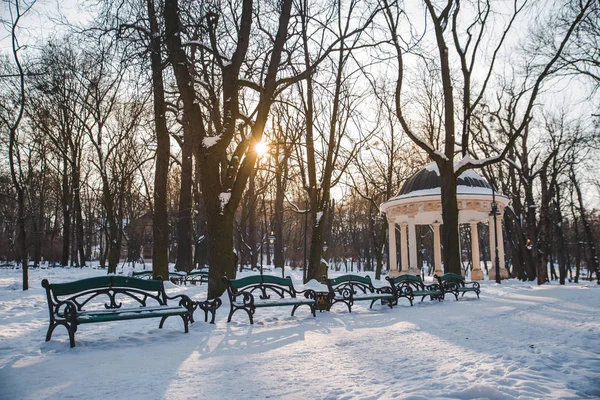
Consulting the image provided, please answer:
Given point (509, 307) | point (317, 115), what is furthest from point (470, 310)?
point (317, 115)

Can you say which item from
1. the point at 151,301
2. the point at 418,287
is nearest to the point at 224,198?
the point at 151,301

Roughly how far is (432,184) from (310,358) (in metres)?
18.6

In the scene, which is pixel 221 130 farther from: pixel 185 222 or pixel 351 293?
pixel 185 222

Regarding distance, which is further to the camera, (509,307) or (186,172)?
(186,172)

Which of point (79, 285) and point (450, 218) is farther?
point (450, 218)

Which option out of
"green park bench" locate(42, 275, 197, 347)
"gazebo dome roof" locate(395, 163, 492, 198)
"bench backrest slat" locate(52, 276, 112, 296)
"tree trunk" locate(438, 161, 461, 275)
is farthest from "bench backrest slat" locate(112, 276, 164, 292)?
"gazebo dome roof" locate(395, 163, 492, 198)

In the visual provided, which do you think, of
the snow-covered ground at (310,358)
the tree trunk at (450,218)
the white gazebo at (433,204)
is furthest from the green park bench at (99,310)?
the white gazebo at (433,204)

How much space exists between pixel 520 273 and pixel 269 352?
2507 cm

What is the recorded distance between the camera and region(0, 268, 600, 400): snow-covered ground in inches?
142

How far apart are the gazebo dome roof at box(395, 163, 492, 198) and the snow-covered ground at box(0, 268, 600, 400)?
561 inches

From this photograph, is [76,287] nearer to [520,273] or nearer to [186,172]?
[186,172]

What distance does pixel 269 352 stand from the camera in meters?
5.09

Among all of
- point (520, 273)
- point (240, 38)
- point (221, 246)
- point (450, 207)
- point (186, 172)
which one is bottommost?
point (520, 273)

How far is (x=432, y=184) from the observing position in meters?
22.1
